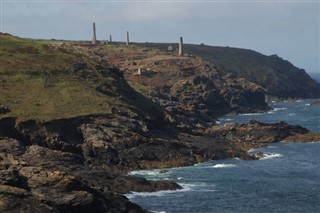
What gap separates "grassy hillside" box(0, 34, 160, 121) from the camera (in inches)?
4651

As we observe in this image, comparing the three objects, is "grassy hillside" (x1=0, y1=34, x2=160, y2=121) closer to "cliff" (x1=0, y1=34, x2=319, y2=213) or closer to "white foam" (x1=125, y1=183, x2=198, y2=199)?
"cliff" (x1=0, y1=34, x2=319, y2=213)

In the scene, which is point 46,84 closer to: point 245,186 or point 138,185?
point 138,185

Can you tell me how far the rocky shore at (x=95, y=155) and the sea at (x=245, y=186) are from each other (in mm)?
4189

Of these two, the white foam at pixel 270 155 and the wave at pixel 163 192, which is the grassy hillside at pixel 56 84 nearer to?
the white foam at pixel 270 155

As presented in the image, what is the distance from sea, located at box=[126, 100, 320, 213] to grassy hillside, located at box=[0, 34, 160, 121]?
25.3 m

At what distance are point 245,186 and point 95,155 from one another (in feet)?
92.0

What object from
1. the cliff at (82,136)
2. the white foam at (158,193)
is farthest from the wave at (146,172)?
the white foam at (158,193)

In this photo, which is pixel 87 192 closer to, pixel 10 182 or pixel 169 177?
pixel 10 182

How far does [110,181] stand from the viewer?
8750cm

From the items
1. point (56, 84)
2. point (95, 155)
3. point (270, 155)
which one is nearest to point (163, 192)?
point (95, 155)

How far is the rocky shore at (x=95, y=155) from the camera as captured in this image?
63875 millimetres

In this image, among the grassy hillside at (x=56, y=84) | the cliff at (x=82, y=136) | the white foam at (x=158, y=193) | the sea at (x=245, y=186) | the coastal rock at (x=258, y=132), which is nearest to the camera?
the cliff at (x=82, y=136)

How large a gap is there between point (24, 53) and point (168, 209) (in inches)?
3341

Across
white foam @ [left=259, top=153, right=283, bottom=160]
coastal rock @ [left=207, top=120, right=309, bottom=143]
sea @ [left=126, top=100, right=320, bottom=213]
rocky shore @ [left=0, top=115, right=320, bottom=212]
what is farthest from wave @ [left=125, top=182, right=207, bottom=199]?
coastal rock @ [left=207, top=120, right=309, bottom=143]
